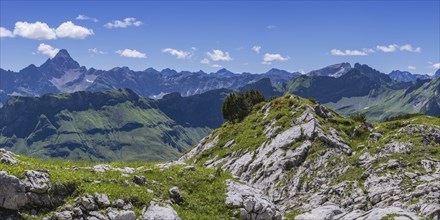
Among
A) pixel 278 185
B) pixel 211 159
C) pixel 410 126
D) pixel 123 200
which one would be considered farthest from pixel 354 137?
pixel 123 200

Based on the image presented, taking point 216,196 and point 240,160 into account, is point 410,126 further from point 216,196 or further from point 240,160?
point 216,196

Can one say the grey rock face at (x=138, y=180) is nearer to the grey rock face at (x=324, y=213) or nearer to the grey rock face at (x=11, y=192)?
the grey rock face at (x=11, y=192)

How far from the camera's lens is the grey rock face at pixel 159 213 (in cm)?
2424

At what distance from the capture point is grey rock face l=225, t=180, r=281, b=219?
89.1 feet

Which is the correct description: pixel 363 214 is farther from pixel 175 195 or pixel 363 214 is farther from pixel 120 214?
→ pixel 120 214

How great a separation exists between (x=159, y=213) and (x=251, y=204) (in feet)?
21.8

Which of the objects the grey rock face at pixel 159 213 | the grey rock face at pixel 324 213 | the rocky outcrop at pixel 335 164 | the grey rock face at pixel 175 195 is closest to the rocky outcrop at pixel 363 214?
the grey rock face at pixel 324 213

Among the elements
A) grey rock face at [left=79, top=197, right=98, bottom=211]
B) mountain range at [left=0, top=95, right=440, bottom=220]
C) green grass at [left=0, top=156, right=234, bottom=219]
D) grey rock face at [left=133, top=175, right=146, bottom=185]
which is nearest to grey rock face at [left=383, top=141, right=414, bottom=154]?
mountain range at [left=0, top=95, right=440, bottom=220]

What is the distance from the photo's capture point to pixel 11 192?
21781 millimetres

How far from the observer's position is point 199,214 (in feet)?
87.2

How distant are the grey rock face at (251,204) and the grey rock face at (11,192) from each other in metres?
13.2

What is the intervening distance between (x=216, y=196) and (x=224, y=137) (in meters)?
46.6

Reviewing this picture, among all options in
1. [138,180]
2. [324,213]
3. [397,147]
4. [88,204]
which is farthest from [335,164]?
[88,204]

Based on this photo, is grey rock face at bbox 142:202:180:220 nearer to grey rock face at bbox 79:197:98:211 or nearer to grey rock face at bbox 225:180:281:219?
grey rock face at bbox 79:197:98:211
